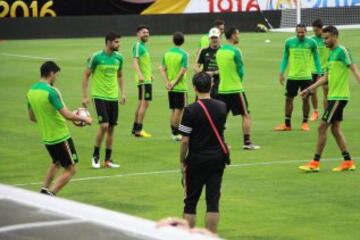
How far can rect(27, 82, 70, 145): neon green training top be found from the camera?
1383cm

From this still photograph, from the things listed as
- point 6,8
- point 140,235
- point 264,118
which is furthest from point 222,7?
point 140,235

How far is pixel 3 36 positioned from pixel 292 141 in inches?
1183

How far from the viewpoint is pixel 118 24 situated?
50.7 m

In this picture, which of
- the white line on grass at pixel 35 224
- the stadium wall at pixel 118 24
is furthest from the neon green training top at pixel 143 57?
the stadium wall at pixel 118 24

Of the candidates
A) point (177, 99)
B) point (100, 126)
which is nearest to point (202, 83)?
point (100, 126)

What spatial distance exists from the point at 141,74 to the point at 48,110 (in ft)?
27.0

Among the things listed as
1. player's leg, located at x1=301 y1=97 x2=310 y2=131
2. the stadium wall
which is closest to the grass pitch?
player's leg, located at x1=301 y1=97 x2=310 y2=131

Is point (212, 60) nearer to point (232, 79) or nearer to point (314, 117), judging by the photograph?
point (232, 79)

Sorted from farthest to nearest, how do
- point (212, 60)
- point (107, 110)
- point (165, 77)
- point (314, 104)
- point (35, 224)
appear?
point (314, 104), point (165, 77), point (212, 60), point (107, 110), point (35, 224)

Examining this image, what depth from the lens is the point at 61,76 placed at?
115ft

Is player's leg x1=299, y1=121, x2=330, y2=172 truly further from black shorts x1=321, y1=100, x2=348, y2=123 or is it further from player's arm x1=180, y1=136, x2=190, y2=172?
player's arm x1=180, y1=136, x2=190, y2=172

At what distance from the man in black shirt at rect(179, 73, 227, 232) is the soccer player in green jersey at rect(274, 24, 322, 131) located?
1120 centimetres

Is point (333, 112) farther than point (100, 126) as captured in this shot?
No

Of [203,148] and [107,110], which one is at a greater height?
A: [203,148]
